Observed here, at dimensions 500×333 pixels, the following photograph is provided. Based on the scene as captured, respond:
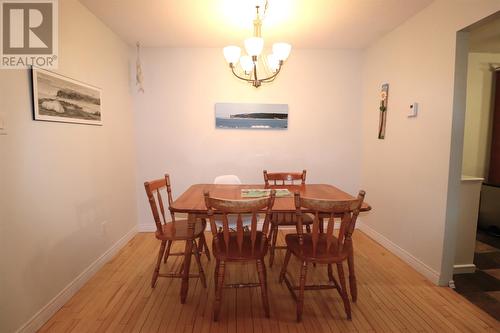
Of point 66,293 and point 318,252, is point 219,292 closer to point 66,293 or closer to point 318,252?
point 318,252

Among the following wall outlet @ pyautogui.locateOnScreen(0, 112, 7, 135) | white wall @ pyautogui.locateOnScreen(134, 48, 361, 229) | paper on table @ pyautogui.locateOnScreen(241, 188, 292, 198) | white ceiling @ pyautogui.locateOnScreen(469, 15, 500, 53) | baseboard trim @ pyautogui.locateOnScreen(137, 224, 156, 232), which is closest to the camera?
wall outlet @ pyautogui.locateOnScreen(0, 112, 7, 135)

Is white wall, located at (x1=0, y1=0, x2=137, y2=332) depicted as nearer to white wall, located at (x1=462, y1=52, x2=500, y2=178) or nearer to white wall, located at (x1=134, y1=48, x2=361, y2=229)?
white wall, located at (x1=134, y1=48, x2=361, y2=229)

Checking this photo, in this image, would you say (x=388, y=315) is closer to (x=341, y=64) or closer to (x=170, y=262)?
(x=170, y=262)

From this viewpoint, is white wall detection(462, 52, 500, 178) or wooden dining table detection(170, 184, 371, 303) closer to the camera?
wooden dining table detection(170, 184, 371, 303)

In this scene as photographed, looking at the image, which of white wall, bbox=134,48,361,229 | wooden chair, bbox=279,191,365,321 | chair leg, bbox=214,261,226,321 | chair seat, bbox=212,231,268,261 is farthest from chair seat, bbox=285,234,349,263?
white wall, bbox=134,48,361,229

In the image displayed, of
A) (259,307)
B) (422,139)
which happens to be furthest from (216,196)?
(422,139)

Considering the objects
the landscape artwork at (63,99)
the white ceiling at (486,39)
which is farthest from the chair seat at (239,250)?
the white ceiling at (486,39)

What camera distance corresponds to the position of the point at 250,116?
11.4 ft

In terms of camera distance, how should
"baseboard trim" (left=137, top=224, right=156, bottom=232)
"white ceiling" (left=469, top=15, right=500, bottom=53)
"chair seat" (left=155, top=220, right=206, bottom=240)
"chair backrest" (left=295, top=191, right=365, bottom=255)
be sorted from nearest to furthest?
"chair backrest" (left=295, top=191, right=365, bottom=255) → "chair seat" (left=155, top=220, right=206, bottom=240) → "white ceiling" (left=469, top=15, right=500, bottom=53) → "baseboard trim" (left=137, top=224, right=156, bottom=232)

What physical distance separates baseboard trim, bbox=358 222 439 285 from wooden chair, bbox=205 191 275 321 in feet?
5.12

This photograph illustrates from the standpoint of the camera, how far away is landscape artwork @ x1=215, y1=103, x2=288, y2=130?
11.3 feet

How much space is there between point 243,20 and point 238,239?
2.07m

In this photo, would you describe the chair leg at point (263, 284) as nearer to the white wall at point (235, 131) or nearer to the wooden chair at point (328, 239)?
the wooden chair at point (328, 239)

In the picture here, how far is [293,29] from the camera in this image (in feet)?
9.22
